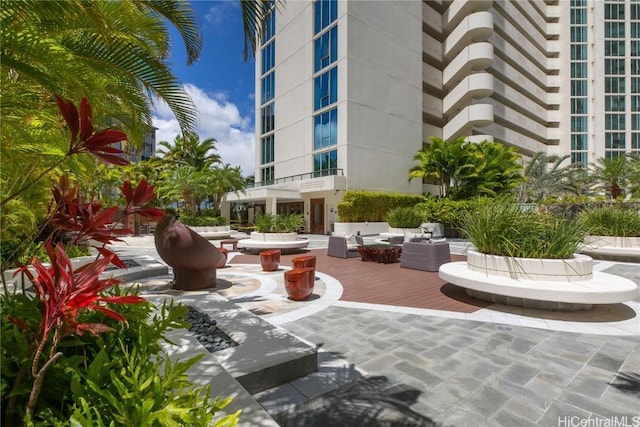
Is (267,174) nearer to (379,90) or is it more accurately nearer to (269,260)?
(379,90)

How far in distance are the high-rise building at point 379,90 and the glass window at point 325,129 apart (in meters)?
0.09

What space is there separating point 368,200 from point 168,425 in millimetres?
23752

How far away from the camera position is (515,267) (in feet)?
17.2

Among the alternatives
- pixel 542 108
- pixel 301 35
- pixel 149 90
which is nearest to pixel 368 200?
pixel 301 35

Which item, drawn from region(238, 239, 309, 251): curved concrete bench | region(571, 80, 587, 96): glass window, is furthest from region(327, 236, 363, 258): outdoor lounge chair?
region(571, 80, 587, 96): glass window

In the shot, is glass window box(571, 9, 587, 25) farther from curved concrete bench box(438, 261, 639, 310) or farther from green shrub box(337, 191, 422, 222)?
curved concrete bench box(438, 261, 639, 310)

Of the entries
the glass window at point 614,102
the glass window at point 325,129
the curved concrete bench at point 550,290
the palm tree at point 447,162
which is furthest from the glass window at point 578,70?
the curved concrete bench at point 550,290

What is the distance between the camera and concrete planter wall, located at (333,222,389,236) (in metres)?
23.3

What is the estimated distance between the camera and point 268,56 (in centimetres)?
3319

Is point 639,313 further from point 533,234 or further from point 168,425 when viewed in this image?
point 168,425

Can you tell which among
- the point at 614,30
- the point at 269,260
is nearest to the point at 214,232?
the point at 269,260

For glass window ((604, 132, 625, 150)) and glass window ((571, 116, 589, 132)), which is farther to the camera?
glass window ((604, 132, 625, 150))

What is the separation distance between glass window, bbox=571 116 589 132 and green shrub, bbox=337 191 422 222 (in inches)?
1279

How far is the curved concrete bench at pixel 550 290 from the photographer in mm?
4547
